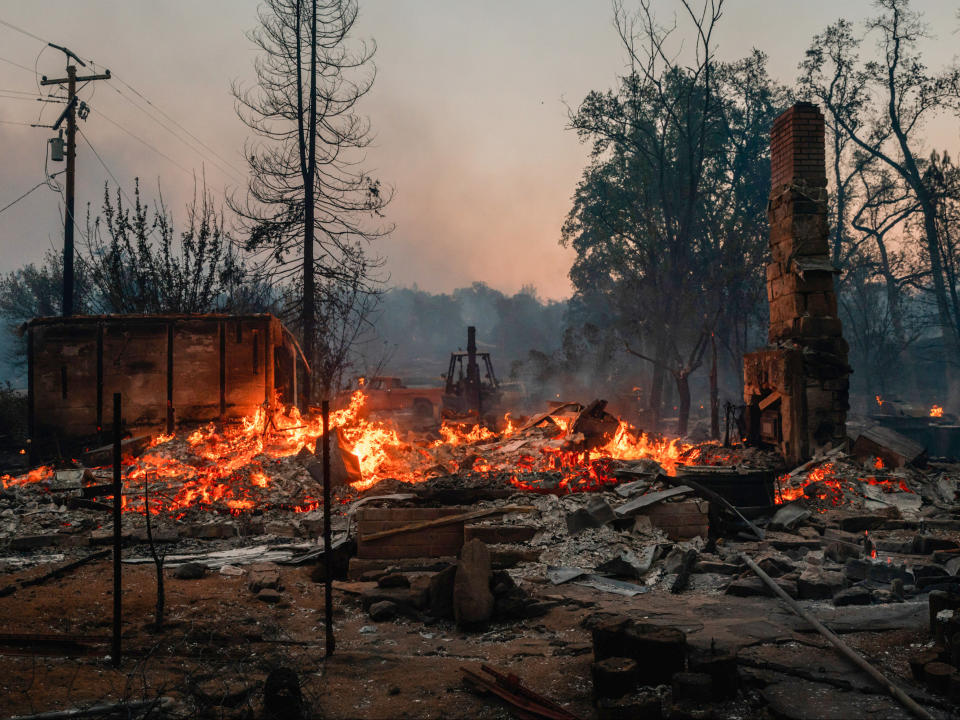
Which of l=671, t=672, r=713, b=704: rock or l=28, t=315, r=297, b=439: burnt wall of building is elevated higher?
l=28, t=315, r=297, b=439: burnt wall of building

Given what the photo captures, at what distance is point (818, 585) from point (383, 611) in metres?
3.84

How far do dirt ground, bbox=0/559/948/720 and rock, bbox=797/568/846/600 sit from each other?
335mm

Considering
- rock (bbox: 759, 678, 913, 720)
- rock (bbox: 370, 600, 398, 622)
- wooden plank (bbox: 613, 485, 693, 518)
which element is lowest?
rock (bbox: 370, 600, 398, 622)

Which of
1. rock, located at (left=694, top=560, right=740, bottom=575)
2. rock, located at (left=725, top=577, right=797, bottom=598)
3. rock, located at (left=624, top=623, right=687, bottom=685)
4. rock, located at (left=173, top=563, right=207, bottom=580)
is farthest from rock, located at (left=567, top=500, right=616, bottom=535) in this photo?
rock, located at (left=173, top=563, right=207, bottom=580)

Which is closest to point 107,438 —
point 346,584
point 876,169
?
point 346,584

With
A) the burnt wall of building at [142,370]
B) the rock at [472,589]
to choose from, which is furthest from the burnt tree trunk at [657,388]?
the rock at [472,589]

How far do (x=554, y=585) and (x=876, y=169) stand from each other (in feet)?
109

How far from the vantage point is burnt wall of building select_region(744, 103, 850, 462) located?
37.6 feet

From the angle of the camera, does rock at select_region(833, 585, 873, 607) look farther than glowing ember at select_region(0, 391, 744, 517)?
No

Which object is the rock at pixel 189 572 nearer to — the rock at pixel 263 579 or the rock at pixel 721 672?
the rock at pixel 263 579

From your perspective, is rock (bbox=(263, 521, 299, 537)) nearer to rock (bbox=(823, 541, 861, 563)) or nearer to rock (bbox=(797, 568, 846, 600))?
rock (bbox=(797, 568, 846, 600))

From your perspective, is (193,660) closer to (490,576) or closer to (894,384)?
(490,576)

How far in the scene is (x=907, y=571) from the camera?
6309mm

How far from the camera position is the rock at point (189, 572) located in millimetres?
7059
